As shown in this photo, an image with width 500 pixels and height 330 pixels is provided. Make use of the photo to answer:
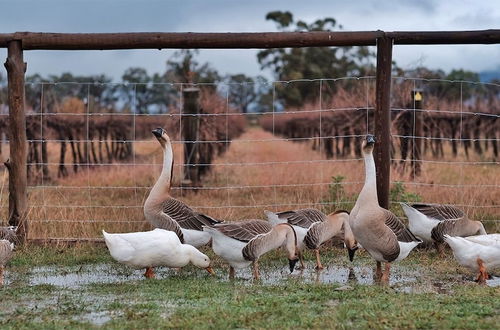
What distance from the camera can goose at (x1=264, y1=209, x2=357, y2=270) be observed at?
1066 centimetres

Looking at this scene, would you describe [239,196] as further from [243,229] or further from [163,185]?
[243,229]

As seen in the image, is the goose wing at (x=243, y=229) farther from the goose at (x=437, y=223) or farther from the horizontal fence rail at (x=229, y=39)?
the horizontal fence rail at (x=229, y=39)

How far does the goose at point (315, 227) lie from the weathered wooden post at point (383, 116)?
3.10 ft

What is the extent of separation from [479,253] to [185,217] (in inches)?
150

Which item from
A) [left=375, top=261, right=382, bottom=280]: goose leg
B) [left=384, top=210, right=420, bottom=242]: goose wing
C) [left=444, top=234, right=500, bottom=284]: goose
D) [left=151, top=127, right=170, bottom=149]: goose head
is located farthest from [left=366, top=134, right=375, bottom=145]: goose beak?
[left=151, top=127, right=170, bottom=149]: goose head

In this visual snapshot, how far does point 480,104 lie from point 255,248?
36845 millimetres

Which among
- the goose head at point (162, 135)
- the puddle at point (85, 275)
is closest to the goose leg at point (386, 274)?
the puddle at point (85, 275)

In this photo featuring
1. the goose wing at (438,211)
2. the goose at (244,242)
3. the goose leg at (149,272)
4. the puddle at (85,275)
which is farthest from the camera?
the goose wing at (438,211)

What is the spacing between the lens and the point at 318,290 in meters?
8.45

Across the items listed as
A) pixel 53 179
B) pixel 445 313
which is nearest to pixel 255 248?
pixel 445 313

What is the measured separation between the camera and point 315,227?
10.7m

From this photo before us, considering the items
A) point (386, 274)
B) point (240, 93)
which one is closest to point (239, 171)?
point (386, 274)

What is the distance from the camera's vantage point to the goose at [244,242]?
961cm

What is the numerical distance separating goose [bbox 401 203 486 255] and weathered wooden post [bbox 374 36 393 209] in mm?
539
